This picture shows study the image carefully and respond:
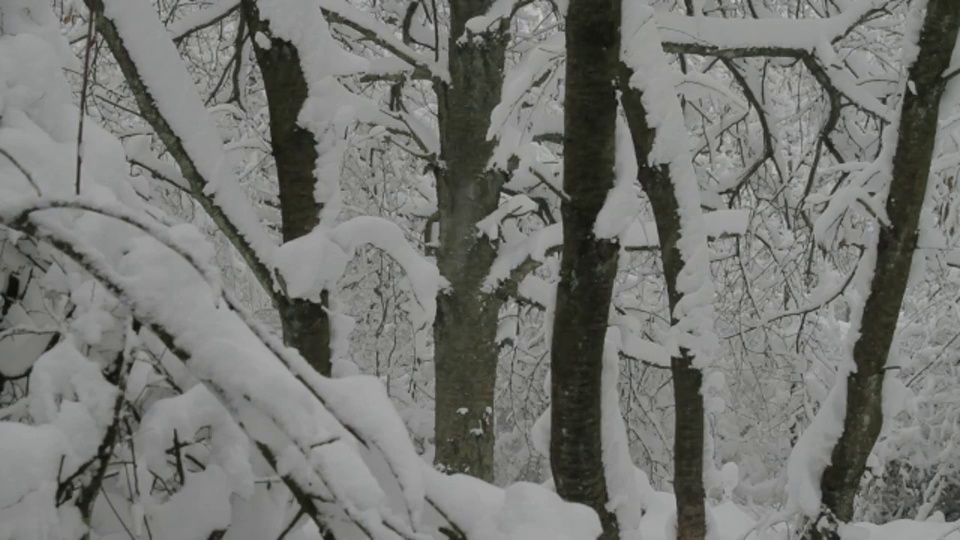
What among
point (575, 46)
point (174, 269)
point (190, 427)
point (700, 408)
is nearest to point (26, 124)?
point (174, 269)

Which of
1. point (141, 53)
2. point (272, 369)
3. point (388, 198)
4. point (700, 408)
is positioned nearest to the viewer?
point (272, 369)

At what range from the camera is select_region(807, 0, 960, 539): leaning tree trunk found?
2666 mm

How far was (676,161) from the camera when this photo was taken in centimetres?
264

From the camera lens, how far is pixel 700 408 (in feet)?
9.50

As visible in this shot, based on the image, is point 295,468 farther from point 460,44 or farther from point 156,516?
point 460,44

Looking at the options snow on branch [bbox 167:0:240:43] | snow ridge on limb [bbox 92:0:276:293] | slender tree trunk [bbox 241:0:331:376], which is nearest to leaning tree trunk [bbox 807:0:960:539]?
slender tree trunk [bbox 241:0:331:376]

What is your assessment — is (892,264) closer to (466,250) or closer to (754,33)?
(754,33)

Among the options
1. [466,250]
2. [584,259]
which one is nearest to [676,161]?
[584,259]

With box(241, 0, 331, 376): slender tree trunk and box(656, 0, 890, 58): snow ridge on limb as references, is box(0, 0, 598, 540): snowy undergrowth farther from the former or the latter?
box(656, 0, 890, 58): snow ridge on limb

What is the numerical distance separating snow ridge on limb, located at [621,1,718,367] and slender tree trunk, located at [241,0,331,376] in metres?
1.00

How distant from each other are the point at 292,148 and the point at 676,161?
120 cm

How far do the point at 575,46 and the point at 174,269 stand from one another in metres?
0.90

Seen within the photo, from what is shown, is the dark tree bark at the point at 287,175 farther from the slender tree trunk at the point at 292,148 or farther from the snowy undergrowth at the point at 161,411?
the snowy undergrowth at the point at 161,411

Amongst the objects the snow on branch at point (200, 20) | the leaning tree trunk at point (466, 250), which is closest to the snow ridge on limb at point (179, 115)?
the snow on branch at point (200, 20)
